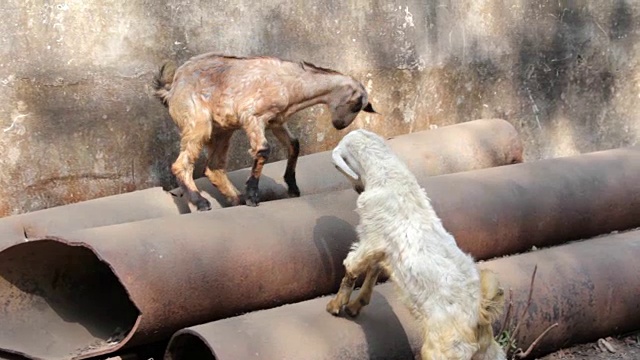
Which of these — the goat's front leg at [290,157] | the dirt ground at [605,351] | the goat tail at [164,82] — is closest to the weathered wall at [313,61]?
the goat tail at [164,82]

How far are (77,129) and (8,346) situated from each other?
2.33 m

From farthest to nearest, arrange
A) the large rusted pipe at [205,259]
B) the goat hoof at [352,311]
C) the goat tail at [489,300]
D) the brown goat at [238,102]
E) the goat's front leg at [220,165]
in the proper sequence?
the goat's front leg at [220,165]
the brown goat at [238,102]
the goat hoof at [352,311]
the large rusted pipe at [205,259]
the goat tail at [489,300]

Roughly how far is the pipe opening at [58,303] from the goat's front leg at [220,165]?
126 centimetres

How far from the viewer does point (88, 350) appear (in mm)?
5617

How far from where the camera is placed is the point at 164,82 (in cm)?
723

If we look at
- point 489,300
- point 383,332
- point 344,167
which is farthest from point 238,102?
point 489,300

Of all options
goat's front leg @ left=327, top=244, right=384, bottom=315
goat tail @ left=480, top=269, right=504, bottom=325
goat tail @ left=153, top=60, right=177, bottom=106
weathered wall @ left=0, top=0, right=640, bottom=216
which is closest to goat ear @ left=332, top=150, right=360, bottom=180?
goat's front leg @ left=327, top=244, right=384, bottom=315

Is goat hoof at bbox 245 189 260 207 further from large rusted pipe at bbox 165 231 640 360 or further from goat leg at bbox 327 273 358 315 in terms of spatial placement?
goat leg at bbox 327 273 358 315

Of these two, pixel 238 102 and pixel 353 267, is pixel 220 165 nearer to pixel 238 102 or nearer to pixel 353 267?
pixel 238 102

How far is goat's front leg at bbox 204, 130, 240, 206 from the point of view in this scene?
7.18 meters

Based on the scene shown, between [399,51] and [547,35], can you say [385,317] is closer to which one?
[399,51]

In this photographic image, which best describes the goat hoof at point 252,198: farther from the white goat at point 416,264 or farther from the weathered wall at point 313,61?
the weathered wall at point 313,61

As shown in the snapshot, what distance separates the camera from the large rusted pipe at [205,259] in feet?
17.9

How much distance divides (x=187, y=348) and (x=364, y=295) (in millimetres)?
1103
